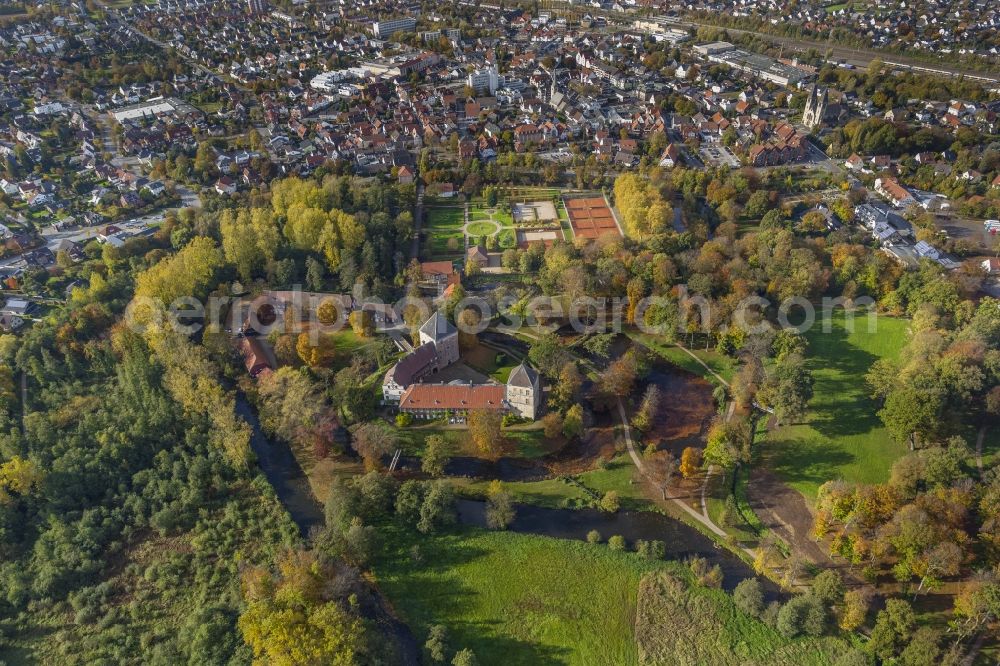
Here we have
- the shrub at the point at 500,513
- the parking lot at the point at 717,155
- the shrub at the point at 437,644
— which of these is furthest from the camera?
the parking lot at the point at 717,155

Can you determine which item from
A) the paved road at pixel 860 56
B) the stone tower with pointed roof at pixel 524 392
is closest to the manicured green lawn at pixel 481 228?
the stone tower with pointed roof at pixel 524 392

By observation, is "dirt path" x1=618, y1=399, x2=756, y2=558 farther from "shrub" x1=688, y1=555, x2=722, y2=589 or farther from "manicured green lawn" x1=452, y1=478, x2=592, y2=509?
"manicured green lawn" x1=452, y1=478, x2=592, y2=509

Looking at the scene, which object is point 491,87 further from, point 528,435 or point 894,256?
point 528,435

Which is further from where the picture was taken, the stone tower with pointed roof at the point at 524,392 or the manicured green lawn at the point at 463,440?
the stone tower with pointed roof at the point at 524,392

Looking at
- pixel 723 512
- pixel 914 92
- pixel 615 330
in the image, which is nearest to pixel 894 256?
pixel 615 330

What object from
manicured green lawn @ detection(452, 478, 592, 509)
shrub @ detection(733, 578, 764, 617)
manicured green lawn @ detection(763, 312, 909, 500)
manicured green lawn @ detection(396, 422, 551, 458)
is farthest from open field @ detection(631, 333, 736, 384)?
shrub @ detection(733, 578, 764, 617)

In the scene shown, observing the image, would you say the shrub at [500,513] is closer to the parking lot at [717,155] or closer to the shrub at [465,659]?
the shrub at [465,659]
